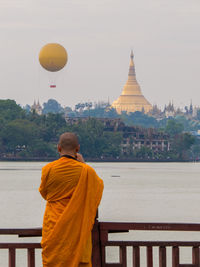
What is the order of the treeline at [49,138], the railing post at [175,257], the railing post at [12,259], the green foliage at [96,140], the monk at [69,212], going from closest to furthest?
the monk at [69,212]
the railing post at [12,259]
the railing post at [175,257]
the treeline at [49,138]
the green foliage at [96,140]

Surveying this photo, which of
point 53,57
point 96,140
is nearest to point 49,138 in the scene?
point 96,140

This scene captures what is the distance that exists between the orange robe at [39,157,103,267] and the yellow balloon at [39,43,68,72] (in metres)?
70.4

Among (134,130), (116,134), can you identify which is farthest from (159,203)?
(134,130)

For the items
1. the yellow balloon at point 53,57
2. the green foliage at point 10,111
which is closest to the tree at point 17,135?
the green foliage at point 10,111

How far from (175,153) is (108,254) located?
16752 centimetres

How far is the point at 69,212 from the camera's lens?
7.67 metres

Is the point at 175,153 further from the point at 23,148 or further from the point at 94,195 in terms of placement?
the point at 94,195

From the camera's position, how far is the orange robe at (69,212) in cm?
767

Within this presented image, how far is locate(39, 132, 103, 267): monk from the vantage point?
302 inches

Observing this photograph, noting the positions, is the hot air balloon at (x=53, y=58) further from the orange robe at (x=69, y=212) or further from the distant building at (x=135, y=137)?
the distant building at (x=135, y=137)

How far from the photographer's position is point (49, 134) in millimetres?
167500

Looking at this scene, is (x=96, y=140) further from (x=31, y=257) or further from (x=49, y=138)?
(x=31, y=257)

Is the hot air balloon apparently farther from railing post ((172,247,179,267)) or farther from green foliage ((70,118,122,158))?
green foliage ((70,118,122,158))

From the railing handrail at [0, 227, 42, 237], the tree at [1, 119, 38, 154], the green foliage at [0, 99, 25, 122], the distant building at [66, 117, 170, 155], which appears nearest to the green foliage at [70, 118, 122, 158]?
the distant building at [66, 117, 170, 155]
